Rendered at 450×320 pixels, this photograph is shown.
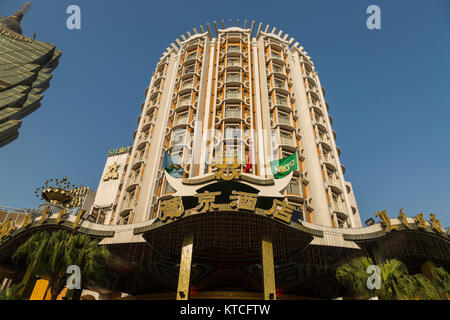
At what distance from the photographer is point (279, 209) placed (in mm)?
20469

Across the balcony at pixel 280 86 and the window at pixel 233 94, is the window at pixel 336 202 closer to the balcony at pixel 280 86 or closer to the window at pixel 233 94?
the balcony at pixel 280 86

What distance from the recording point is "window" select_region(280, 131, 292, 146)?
35750 millimetres

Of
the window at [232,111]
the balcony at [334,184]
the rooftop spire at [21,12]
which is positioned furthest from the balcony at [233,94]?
the rooftop spire at [21,12]

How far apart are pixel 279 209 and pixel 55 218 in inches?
791

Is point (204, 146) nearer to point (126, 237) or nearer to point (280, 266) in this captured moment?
point (126, 237)

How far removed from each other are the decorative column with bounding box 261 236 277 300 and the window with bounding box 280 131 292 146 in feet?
57.2

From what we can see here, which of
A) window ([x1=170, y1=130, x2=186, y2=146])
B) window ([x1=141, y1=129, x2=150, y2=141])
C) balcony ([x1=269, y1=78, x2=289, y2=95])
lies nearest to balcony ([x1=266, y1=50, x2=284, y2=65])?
balcony ([x1=269, y1=78, x2=289, y2=95])

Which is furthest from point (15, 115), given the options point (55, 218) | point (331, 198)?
point (331, 198)

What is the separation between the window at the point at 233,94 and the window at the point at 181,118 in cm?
630

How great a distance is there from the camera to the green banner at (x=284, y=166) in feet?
94.9

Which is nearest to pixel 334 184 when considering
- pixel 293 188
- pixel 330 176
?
pixel 330 176

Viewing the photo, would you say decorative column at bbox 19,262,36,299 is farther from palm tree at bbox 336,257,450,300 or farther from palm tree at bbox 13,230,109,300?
palm tree at bbox 336,257,450,300

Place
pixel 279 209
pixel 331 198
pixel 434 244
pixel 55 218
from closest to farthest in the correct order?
1. pixel 279 209
2. pixel 434 244
3. pixel 55 218
4. pixel 331 198

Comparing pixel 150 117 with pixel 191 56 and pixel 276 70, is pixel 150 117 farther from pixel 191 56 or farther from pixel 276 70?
pixel 276 70
